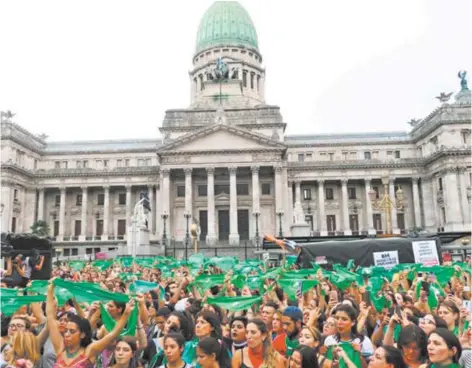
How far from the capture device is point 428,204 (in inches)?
2466

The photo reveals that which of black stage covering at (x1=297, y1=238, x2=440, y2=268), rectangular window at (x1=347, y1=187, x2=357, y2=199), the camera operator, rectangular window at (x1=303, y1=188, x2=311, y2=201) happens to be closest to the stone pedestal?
rectangular window at (x1=303, y1=188, x2=311, y2=201)

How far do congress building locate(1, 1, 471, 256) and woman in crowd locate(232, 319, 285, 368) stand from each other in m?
46.2

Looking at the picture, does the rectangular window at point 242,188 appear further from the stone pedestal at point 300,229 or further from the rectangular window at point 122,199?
the rectangular window at point 122,199

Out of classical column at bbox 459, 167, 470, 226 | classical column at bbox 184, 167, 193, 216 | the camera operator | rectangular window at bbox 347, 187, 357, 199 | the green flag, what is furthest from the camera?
rectangular window at bbox 347, 187, 357, 199

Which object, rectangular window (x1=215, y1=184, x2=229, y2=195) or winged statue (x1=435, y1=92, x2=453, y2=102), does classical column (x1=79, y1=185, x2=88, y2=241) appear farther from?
winged statue (x1=435, y1=92, x2=453, y2=102)

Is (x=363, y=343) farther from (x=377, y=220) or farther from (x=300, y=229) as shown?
(x=377, y=220)

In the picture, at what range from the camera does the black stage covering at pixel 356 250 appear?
69.0 feet

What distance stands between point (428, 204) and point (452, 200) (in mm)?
5025

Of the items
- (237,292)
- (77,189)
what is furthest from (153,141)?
(237,292)

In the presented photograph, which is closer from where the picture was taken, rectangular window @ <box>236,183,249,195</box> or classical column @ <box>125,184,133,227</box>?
rectangular window @ <box>236,183,249,195</box>

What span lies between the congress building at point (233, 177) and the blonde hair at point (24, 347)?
46234 millimetres

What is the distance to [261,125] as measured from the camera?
62.4 metres

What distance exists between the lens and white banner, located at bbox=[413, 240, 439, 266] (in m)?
20.9

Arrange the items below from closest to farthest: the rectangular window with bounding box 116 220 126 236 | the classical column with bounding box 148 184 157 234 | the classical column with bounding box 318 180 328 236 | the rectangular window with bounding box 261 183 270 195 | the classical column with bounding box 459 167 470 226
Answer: the classical column with bounding box 459 167 470 226
the rectangular window with bounding box 261 183 270 195
the classical column with bounding box 318 180 328 236
the classical column with bounding box 148 184 157 234
the rectangular window with bounding box 116 220 126 236
